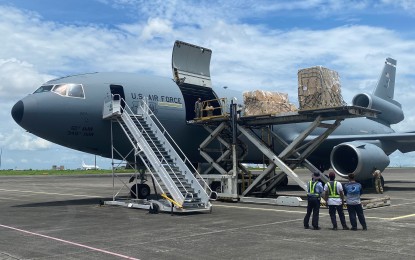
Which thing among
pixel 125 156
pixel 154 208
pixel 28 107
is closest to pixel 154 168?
pixel 154 208

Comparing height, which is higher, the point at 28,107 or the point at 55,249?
the point at 28,107

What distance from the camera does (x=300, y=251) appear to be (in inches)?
323

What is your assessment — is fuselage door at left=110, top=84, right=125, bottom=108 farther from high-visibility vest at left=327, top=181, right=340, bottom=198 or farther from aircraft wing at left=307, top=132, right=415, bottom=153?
aircraft wing at left=307, top=132, right=415, bottom=153

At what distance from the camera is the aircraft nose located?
1588 cm

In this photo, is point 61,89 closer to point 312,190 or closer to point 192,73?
point 192,73

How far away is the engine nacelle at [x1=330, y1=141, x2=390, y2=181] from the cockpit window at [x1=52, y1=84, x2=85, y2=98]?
12149 mm

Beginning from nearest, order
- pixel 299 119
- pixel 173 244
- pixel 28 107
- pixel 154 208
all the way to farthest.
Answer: pixel 173 244
pixel 154 208
pixel 28 107
pixel 299 119

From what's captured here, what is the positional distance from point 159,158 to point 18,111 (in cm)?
547

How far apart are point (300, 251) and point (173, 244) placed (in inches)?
103

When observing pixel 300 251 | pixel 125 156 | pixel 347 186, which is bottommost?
pixel 300 251

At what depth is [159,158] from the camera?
54.4 ft

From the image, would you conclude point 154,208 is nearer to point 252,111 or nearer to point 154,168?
point 154,168

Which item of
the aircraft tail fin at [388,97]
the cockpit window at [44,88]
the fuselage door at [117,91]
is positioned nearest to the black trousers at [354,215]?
the fuselage door at [117,91]

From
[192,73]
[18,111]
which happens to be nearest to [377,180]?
[192,73]
